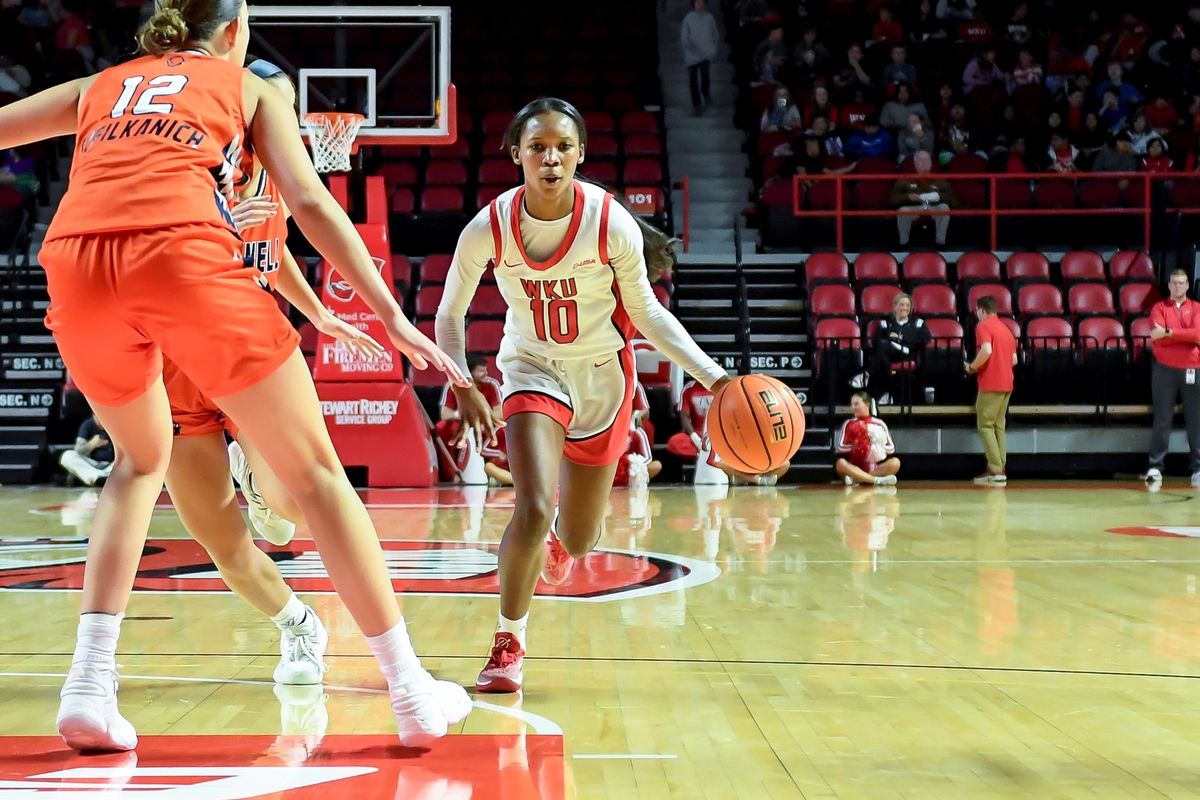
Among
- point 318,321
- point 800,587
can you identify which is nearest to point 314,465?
point 318,321

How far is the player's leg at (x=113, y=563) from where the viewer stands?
2838 mm

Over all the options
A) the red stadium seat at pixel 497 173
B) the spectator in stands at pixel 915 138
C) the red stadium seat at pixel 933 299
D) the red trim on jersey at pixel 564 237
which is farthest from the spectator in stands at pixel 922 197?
the red trim on jersey at pixel 564 237

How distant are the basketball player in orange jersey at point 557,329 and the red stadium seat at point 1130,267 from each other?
1238 centimetres

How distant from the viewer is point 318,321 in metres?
3.44

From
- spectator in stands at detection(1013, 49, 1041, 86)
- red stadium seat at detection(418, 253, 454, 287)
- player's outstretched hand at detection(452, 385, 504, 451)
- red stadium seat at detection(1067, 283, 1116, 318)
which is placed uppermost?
spectator in stands at detection(1013, 49, 1041, 86)

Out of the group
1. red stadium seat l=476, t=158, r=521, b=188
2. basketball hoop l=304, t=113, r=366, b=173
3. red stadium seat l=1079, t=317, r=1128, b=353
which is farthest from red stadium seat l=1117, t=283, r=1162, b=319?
basketball hoop l=304, t=113, r=366, b=173

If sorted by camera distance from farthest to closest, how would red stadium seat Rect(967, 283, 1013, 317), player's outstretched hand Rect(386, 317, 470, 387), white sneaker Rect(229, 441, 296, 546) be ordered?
red stadium seat Rect(967, 283, 1013, 317), white sneaker Rect(229, 441, 296, 546), player's outstretched hand Rect(386, 317, 470, 387)

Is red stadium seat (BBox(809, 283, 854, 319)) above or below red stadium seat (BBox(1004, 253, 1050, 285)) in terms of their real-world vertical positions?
below

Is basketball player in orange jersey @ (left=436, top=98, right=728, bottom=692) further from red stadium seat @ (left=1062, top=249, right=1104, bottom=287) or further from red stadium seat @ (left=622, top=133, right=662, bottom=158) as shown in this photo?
red stadium seat @ (left=622, top=133, right=662, bottom=158)

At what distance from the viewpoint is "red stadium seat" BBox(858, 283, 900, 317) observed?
47.4 feet

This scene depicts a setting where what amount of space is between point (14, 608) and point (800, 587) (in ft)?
10.6

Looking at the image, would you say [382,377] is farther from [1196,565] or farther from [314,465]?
[314,465]

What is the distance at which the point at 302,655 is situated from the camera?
12.2 ft

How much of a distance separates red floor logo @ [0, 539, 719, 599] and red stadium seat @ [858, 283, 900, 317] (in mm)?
8148
